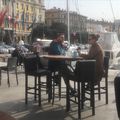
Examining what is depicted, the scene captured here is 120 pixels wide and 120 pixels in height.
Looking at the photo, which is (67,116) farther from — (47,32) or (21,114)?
(47,32)

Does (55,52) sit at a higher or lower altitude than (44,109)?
higher

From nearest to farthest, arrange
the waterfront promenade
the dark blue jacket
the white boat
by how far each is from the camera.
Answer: the waterfront promenade
the dark blue jacket
the white boat

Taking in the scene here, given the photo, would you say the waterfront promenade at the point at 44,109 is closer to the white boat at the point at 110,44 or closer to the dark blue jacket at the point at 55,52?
the dark blue jacket at the point at 55,52

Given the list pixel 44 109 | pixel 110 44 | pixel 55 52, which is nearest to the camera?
pixel 44 109

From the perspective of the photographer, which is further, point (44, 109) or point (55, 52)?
point (55, 52)

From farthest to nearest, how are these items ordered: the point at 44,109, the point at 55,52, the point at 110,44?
the point at 110,44 < the point at 55,52 < the point at 44,109

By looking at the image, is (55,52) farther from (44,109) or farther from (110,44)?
(110,44)

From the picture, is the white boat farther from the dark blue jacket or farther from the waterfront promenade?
the dark blue jacket

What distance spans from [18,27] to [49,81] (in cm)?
9439

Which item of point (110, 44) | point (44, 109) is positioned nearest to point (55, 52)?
point (44, 109)

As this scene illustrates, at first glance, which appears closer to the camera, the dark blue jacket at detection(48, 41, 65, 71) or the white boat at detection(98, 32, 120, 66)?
the dark blue jacket at detection(48, 41, 65, 71)

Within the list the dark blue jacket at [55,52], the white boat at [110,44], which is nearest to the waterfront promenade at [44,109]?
the dark blue jacket at [55,52]

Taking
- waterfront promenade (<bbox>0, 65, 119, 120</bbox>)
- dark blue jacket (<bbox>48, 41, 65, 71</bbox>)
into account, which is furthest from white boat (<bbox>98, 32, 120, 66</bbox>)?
dark blue jacket (<bbox>48, 41, 65, 71</bbox>)

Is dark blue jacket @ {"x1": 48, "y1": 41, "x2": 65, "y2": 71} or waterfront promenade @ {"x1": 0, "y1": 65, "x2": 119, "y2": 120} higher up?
dark blue jacket @ {"x1": 48, "y1": 41, "x2": 65, "y2": 71}
